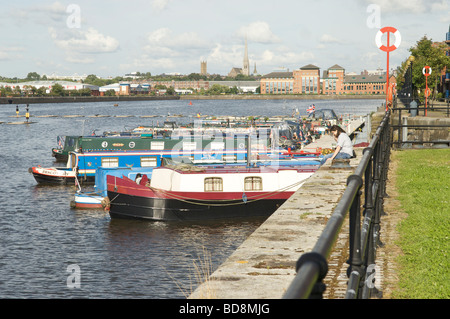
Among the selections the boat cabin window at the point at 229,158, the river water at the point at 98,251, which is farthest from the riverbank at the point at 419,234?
the boat cabin window at the point at 229,158

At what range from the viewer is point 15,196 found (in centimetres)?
4334

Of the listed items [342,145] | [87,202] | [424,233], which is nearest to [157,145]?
[87,202]

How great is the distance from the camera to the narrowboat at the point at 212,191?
103ft

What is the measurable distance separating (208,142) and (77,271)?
24.6 m

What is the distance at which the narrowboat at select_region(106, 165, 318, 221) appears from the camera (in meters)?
31.5

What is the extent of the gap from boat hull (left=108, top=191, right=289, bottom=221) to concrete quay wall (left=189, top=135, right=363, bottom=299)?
21.1m

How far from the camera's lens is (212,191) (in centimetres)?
3177

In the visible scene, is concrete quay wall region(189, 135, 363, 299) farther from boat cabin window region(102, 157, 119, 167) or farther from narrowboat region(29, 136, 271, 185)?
boat cabin window region(102, 157, 119, 167)

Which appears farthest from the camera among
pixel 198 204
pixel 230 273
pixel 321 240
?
pixel 198 204

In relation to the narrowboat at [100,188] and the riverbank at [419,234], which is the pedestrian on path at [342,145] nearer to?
the riverbank at [419,234]

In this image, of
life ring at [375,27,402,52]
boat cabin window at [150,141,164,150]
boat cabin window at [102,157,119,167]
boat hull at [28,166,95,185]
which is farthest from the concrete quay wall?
boat hull at [28,166,95,185]

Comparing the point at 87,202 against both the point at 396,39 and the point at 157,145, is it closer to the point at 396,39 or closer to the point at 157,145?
the point at 157,145

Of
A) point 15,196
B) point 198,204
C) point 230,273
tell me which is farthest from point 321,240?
point 15,196
